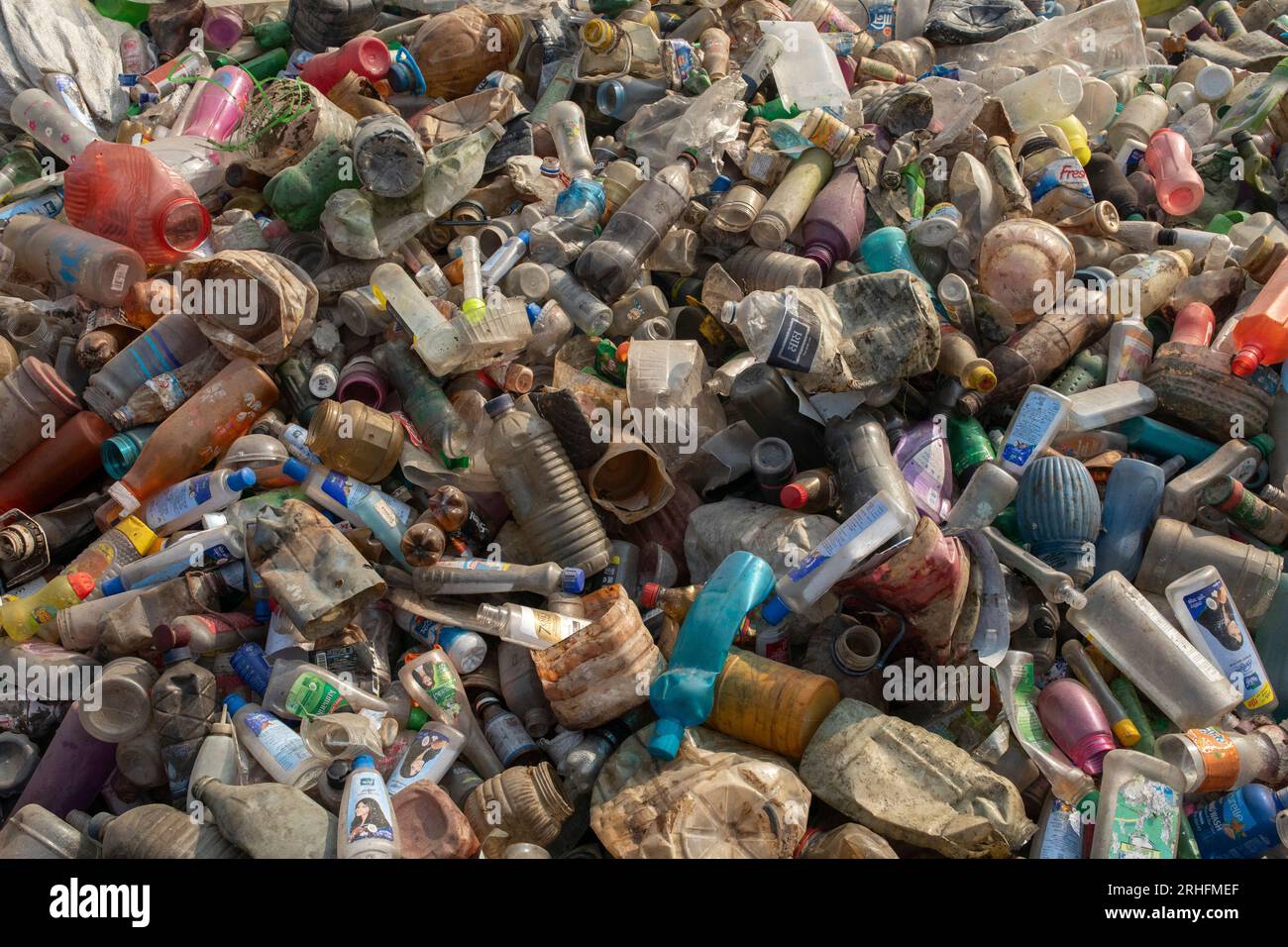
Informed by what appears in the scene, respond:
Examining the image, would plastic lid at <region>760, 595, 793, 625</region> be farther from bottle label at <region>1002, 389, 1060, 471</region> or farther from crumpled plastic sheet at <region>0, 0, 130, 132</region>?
crumpled plastic sheet at <region>0, 0, 130, 132</region>

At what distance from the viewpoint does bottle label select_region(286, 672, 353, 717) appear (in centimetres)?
325

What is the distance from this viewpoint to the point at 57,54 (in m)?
5.42

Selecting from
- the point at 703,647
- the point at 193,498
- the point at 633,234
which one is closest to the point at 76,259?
the point at 193,498

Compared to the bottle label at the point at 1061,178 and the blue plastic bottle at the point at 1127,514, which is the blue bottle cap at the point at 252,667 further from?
the bottle label at the point at 1061,178

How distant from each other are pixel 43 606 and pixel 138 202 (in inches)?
67.7

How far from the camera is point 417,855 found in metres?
2.90

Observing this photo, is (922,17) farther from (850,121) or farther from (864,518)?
(864,518)

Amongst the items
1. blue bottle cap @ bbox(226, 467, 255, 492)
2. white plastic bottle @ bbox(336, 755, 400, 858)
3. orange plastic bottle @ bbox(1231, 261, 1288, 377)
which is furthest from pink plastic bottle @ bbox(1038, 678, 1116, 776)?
blue bottle cap @ bbox(226, 467, 255, 492)

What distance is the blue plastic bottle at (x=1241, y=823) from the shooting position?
2.96m

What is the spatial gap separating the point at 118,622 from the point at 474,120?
9.65 ft

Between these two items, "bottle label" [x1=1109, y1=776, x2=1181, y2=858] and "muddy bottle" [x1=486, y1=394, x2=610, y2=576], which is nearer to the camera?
"bottle label" [x1=1109, y1=776, x2=1181, y2=858]

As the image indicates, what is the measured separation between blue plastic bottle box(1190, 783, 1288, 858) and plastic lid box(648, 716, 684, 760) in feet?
5.06

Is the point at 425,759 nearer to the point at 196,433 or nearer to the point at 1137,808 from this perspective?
the point at 196,433

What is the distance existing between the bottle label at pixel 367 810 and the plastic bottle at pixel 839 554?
1.29m
